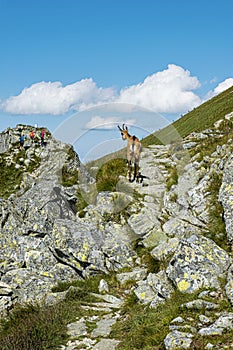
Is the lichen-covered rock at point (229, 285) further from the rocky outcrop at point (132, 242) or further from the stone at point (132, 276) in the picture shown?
the stone at point (132, 276)

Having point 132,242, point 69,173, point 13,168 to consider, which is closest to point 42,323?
point 132,242

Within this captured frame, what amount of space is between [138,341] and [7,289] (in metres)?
6.53

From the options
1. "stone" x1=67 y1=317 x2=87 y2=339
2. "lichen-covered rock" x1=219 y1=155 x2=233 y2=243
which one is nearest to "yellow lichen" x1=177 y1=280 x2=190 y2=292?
"stone" x1=67 y1=317 x2=87 y2=339

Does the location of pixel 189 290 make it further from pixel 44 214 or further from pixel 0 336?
pixel 44 214

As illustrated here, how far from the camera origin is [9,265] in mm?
16719

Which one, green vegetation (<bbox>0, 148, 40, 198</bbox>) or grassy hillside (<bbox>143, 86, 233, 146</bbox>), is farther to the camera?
grassy hillside (<bbox>143, 86, 233, 146</bbox>)

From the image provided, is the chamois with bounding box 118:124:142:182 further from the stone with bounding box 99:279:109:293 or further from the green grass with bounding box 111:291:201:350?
the green grass with bounding box 111:291:201:350

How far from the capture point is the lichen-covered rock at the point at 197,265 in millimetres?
11828

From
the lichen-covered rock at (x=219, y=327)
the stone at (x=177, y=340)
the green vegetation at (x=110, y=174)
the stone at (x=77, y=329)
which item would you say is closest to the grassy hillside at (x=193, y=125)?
the green vegetation at (x=110, y=174)

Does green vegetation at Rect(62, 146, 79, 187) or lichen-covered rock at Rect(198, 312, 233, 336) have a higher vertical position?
green vegetation at Rect(62, 146, 79, 187)

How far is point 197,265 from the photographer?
1220 cm

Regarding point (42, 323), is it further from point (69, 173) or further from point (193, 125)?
point (193, 125)

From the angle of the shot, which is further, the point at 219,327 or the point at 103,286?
the point at 103,286

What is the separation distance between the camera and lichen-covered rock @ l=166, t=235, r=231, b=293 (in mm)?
11828
